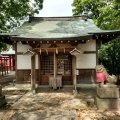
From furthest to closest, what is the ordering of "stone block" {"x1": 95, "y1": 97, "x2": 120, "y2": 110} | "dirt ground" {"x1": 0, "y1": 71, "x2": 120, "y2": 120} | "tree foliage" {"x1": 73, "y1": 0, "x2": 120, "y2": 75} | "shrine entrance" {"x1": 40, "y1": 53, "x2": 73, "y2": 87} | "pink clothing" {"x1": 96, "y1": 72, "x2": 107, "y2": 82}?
"tree foliage" {"x1": 73, "y1": 0, "x2": 120, "y2": 75} < "shrine entrance" {"x1": 40, "y1": 53, "x2": 73, "y2": 87} < "pink clothing" {"x1": 96, "y1": 72, "x2": 107, "y2": 82} < "stone block" {"x1": 95, "y1": 97, "x2": 120, "y2": 110} < "dirt ground" {"x1": 0, "y1": 71, "x2": 120, "y2": 120}

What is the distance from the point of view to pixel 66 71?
11.9 m

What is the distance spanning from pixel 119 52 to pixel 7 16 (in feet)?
38.9

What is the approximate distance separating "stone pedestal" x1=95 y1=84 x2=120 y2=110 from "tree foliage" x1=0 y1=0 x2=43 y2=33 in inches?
475

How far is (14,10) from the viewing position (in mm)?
16594

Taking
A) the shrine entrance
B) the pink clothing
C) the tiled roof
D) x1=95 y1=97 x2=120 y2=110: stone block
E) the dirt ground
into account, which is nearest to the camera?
the dirt ground

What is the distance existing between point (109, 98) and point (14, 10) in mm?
A: 12866

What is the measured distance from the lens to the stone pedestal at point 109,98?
7.07 meters

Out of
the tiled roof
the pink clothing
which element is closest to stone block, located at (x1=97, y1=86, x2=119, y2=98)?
the pink clothing

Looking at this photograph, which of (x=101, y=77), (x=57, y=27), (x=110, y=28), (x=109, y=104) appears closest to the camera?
(x=109, y=104)

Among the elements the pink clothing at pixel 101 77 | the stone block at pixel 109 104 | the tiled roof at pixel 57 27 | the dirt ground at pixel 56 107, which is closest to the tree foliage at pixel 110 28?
the tiled roof at pixel 57 27

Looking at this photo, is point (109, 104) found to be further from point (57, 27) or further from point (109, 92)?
point (57, 27)

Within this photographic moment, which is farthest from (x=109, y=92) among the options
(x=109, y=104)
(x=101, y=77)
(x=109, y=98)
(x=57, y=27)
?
(x=57, y=27)

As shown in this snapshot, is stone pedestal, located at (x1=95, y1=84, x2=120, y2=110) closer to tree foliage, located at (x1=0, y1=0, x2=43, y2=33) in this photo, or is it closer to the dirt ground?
the dirt ground

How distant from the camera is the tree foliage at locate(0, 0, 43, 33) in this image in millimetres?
16344
